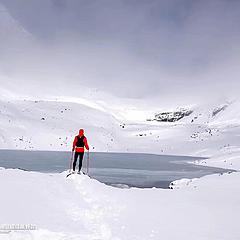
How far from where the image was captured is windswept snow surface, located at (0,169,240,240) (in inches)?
366

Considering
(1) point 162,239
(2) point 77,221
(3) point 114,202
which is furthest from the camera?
(3) point 114,202

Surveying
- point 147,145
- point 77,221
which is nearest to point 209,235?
point 77,221

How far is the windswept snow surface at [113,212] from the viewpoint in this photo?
9305 mm

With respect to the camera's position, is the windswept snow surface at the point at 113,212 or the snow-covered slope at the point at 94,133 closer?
the windswept snow surface at the point at 113,212

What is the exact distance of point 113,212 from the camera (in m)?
11.5

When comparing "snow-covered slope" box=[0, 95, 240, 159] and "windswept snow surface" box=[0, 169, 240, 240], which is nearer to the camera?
"windswept snow surface" box=[0, 169, 240, 240]

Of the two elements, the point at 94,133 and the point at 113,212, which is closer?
the point at 113,212

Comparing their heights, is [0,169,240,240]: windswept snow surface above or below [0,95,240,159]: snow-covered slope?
below

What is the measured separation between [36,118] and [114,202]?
66.4 m

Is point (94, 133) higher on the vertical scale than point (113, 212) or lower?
higher

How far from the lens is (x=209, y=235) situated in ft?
30.8

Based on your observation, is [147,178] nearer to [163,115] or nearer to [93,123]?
[93,123]

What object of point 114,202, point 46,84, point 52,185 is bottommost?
point 114,202

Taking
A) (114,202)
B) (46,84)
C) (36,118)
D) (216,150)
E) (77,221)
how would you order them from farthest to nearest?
(46,84)
(36,118)
(216,150)
(114,202)
(77,221)
